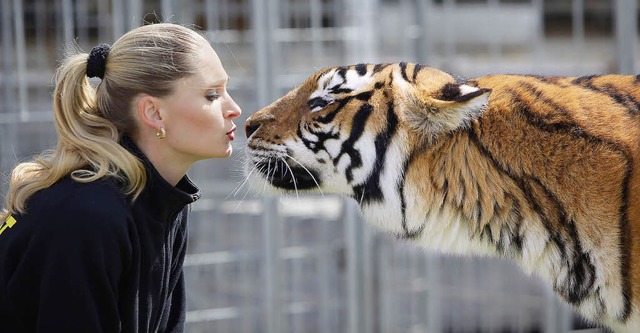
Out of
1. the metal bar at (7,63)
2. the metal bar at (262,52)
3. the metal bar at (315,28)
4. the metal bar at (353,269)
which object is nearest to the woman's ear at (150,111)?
the metal bar at (262,52)

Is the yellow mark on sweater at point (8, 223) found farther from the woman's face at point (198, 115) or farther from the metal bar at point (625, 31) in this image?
the metal bar at point (625, 31)

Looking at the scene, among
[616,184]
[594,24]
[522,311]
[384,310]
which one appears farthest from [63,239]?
[594,24]

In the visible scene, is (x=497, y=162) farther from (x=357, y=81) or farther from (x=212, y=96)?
(x=212, y=96)

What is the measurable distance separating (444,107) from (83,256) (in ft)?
3.12

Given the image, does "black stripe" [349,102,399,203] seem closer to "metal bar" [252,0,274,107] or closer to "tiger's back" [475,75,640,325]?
"tiger's back" [475,75,640,325]

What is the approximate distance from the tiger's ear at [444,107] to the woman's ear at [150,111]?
0.64m

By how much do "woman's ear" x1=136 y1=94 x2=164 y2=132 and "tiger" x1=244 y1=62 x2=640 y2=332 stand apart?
0.41 m

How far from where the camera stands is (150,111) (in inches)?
89.7

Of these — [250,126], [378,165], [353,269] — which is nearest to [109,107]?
[250,126]

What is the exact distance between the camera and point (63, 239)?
78.4 inches

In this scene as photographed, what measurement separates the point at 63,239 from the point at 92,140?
11.7 inches

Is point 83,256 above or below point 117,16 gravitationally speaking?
below

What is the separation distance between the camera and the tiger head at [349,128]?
248 centimetres

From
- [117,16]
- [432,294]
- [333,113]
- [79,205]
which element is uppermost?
[117,16]
